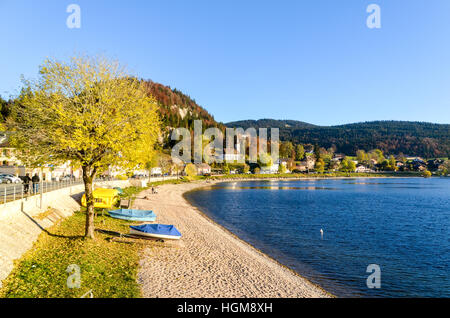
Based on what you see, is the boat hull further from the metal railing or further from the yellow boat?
the yellow boat

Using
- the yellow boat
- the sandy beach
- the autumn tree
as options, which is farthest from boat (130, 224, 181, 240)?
the yellow boat

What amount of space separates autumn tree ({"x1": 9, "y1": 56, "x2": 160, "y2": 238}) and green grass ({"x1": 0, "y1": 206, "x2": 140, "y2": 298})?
3.49m

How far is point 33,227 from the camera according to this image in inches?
766

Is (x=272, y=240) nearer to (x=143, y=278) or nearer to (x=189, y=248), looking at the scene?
(x=189, y=248)

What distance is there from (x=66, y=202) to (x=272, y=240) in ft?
72.9

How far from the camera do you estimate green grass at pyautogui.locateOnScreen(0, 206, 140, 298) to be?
12.2 meters

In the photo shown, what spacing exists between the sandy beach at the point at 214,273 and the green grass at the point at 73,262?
0.95 m

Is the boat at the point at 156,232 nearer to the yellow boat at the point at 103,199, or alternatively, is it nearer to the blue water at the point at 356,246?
the blue water at the point at 356,246

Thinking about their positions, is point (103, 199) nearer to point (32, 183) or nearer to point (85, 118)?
point (32, 183)

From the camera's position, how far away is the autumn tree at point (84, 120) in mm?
16844

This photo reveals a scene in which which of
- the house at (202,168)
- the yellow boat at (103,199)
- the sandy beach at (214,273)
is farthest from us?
the house at (202,168)

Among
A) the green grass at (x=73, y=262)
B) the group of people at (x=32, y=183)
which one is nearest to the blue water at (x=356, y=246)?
the green grass at (x=73, y=262)

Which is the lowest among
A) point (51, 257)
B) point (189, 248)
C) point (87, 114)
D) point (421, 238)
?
point (421, 238)
